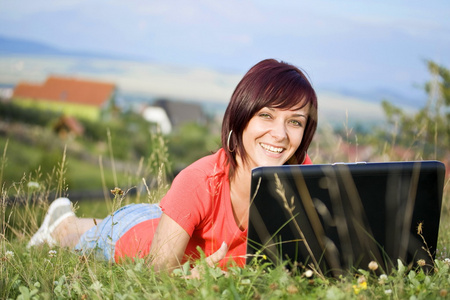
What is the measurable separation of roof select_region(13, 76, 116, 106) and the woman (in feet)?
Result: 112

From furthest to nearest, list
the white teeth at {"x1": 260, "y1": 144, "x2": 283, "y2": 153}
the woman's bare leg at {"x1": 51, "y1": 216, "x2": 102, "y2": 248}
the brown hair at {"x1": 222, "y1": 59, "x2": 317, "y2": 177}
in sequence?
the woman's bare leg at {"x1": 51, "y1": 216, "x2": 102, "y2": 248}, the white teeth at {"x1": 260, "y1": 144, "x2": 283, "y2": 153}, the brown hair at {"x1": 222, "y1": 59, "x2": 317, "y2": 177}

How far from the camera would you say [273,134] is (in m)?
2.81

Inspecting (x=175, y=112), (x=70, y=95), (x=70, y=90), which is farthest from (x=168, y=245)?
(x=175, y=112)

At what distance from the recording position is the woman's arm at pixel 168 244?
257 cm

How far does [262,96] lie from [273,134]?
8.5 inches

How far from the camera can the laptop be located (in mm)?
2053

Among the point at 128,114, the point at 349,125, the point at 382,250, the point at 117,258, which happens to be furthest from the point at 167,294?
the point at 128,114

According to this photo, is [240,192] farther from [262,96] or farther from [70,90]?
[70,90]

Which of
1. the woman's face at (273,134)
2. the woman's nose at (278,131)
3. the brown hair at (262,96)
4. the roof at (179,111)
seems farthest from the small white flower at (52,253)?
the roof at (179,111)

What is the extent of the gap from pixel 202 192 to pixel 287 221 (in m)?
0.73

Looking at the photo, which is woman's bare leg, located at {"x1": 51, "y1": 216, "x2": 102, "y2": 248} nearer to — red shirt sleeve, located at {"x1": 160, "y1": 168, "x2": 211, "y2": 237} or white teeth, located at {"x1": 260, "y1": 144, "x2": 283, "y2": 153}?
red shirt sleeve, located at {"x1": 160, "y1": 168, "x2": 211, "y2": 237}

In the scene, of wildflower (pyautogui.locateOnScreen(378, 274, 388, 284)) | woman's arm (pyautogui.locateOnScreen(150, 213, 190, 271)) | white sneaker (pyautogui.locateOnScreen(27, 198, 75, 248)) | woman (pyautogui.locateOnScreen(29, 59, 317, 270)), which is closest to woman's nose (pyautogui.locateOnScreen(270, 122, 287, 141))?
woman (pyautogui.locateOnScreen(29, 59, 317, 270))

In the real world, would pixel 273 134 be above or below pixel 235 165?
above

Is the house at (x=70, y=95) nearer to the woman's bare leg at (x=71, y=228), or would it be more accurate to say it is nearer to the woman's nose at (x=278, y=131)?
the woman's bare leg at (x=71, y=228)
